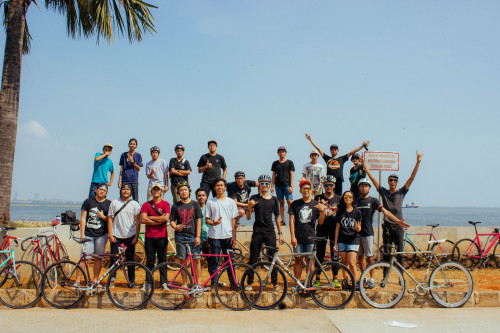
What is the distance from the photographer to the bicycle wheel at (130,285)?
6.80m

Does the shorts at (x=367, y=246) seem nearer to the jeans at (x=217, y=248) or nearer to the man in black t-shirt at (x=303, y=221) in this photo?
the man in black t-shirt at (x=303, y=221)

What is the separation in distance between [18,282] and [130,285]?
197 cm

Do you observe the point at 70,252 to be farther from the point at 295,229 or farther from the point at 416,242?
the point at 416,242

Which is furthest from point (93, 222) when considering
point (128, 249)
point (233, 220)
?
point (233, 220)

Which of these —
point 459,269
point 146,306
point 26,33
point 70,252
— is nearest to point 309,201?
point 459,269

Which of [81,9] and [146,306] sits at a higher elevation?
[81,9]

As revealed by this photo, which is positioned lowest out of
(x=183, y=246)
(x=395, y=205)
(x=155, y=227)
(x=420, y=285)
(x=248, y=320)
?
(x=248, y=320)

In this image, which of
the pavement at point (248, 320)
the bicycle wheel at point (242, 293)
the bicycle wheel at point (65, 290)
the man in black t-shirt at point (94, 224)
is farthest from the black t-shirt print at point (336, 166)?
the bicycle wheel at point (65, 290)

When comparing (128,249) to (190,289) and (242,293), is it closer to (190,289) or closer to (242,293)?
(190,289)

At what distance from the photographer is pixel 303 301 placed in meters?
7.07

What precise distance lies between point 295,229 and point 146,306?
108 inches

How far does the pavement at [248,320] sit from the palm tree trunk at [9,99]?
2571mm

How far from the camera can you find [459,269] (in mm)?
7133

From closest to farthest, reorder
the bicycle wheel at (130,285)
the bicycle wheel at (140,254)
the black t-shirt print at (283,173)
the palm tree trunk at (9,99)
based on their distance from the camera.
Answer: the bicycle wheel at (130,285), the palm tree trunk at (9,99), the black t-shirt print at (283,173), the bicycle wheel at (140,254)
